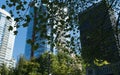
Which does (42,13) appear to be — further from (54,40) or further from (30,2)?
(54,40)

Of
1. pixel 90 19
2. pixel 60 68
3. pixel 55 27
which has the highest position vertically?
pixel 90 19

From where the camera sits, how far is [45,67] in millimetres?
30703

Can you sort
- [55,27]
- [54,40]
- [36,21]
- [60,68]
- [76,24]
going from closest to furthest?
1. [36,21]
2. [55,27]
3. [54,40]
4. [76,24]
5. [60,68]

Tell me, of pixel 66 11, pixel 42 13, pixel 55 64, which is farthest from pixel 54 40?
pixel 55 64

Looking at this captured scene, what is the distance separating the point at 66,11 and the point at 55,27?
1993 mm

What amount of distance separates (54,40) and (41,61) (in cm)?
2169

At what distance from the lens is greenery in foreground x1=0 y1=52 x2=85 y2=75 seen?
27.7m

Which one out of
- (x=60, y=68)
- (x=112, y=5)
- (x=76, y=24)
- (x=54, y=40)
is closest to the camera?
(x=54, y=40)

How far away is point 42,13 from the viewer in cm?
809

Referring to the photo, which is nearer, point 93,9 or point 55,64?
point 93,9

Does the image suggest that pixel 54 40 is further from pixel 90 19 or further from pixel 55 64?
pixel 55 64

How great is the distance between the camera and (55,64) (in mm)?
30531

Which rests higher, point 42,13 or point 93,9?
point 93,9

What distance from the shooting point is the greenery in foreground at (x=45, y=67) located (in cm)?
2769
